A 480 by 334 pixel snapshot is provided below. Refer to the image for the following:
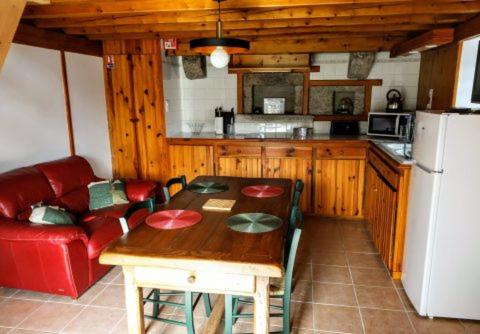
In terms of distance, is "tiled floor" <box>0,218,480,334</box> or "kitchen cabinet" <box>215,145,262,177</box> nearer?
"tiled floor" <box>0,218,480,334</box>

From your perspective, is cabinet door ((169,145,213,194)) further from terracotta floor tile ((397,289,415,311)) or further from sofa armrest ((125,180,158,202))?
terracotta floor tile ((397,289,415,311))

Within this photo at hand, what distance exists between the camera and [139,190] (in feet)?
12.1

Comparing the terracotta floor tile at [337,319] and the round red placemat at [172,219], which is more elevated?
the round red placemat at [172,219]

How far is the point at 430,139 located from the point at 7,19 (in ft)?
7.89

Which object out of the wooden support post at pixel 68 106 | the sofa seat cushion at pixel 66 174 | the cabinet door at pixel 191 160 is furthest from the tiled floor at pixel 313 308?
the cabinet door at pixel 191 160

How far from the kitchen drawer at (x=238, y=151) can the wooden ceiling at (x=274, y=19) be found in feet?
4.11

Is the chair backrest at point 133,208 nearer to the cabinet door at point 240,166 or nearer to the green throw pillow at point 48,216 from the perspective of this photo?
the green throw pillow at point 48,216

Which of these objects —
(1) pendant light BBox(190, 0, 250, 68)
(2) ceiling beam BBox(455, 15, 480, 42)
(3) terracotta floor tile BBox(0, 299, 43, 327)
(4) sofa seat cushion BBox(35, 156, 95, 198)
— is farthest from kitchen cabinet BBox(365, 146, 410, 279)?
(4) sofa seat cushion BBox(35, 156, 95, 198)

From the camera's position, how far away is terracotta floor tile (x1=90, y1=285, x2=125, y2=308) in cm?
263

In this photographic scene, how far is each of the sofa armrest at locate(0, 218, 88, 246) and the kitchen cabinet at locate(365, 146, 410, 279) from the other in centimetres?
239

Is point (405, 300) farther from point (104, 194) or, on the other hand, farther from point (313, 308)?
point (104, 194)

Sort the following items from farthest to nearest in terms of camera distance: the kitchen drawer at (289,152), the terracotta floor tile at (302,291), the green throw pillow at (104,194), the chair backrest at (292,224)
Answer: the kitchen drawer at (289,152) < the green throw pillow at (104,194) < the terracotta floor tile at (302,291) < the chair backrest at (292,224)

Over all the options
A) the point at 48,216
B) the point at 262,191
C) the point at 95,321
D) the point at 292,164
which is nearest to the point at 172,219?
the point at 262,191

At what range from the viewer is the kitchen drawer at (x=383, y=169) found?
2899 mm
